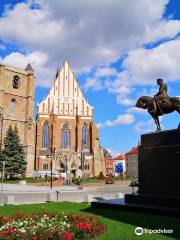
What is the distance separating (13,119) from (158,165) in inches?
2076

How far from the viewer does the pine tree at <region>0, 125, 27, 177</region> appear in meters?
51.4

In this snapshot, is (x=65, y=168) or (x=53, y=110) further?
(x=53, y=110)

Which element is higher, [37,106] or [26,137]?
[37,106]

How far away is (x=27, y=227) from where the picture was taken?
8.23m

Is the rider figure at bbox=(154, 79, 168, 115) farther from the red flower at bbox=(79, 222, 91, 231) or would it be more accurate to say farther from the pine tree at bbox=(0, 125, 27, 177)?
the pine tree at bbox=(0, 125, 27, 177)

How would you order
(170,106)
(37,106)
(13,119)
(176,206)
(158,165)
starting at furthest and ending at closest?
(37,106) < (13,119) < (170,106) < (158,165) < (176,206)

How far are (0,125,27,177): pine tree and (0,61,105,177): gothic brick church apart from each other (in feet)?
13.0

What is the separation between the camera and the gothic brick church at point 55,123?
61.5m

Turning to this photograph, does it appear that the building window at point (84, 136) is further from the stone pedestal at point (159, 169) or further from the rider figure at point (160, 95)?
the stone pedestal at point (159, 169)

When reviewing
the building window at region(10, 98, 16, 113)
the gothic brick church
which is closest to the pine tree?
the gothic brick church

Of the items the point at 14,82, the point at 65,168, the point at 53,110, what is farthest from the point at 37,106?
the point at 65,168

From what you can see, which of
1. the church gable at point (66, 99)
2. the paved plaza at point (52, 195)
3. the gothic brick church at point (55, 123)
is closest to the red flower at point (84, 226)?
the paved plaza at point (52, 195)

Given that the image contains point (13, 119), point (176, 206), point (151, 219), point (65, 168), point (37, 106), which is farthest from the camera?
point (37, 106)

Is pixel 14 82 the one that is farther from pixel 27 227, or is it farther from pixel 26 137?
pixel 27 227
